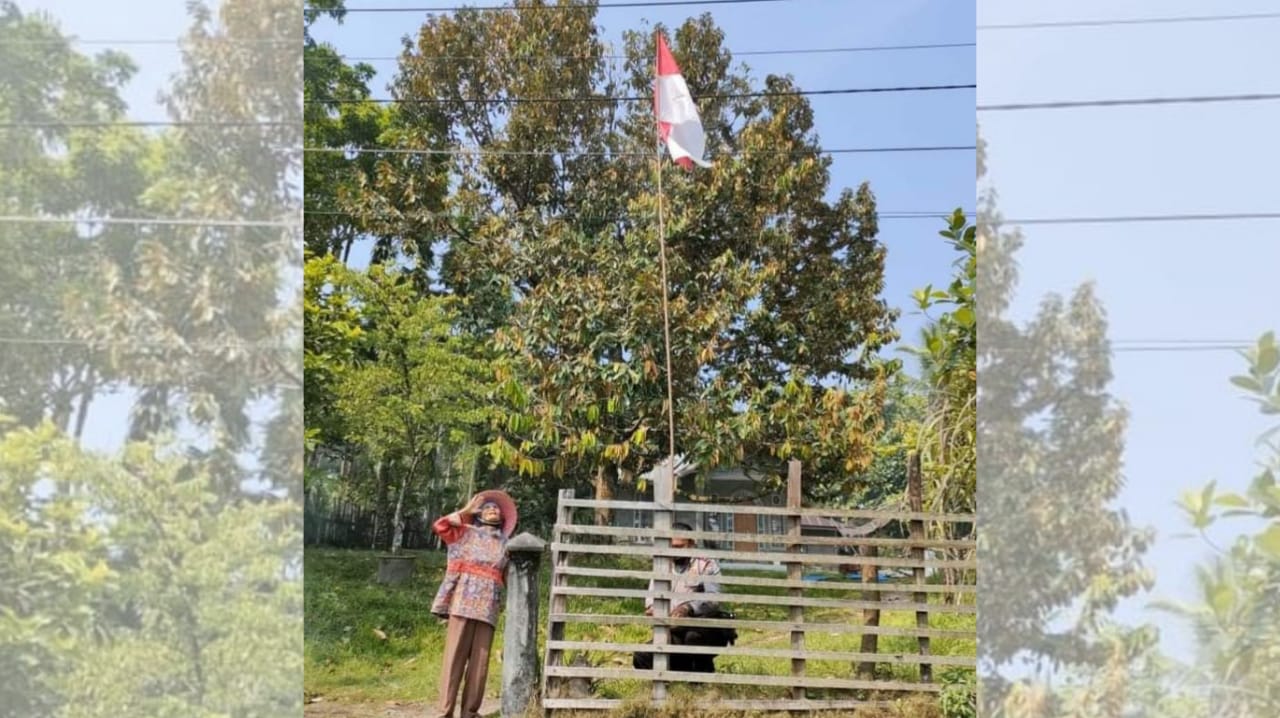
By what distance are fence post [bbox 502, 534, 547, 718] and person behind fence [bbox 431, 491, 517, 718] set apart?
168 mm

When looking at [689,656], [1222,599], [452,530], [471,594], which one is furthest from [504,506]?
[1222,599]

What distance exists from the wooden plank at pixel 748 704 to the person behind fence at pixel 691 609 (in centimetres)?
26

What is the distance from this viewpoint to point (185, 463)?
77.9 inches

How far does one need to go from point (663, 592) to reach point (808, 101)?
118 inches

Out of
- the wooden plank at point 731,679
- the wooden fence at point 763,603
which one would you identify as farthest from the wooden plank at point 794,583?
the wooden plank at point 731,679

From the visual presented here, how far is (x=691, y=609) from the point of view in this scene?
172 inches

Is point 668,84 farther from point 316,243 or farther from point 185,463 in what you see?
point 185,463

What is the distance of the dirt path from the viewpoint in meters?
4.30

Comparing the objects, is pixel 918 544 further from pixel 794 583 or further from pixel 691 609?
pixel 691 609

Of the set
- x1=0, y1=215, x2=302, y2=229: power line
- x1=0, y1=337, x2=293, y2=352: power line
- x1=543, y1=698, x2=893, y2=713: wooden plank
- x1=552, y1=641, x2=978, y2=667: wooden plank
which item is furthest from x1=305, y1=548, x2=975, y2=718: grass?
x1=0, y1=215, x2=302, y2=229: power line

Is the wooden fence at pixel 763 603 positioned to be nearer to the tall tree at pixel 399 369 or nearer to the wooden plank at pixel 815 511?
the wooden plank at pixel 815 511

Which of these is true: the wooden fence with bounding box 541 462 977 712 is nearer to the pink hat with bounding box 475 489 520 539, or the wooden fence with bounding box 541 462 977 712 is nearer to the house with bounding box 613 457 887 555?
the pink hat with bounding box 475 489 520 539

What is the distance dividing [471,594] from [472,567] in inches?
4.1

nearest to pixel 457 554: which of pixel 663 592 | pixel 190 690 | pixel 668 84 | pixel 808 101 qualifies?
pixel 663 592
